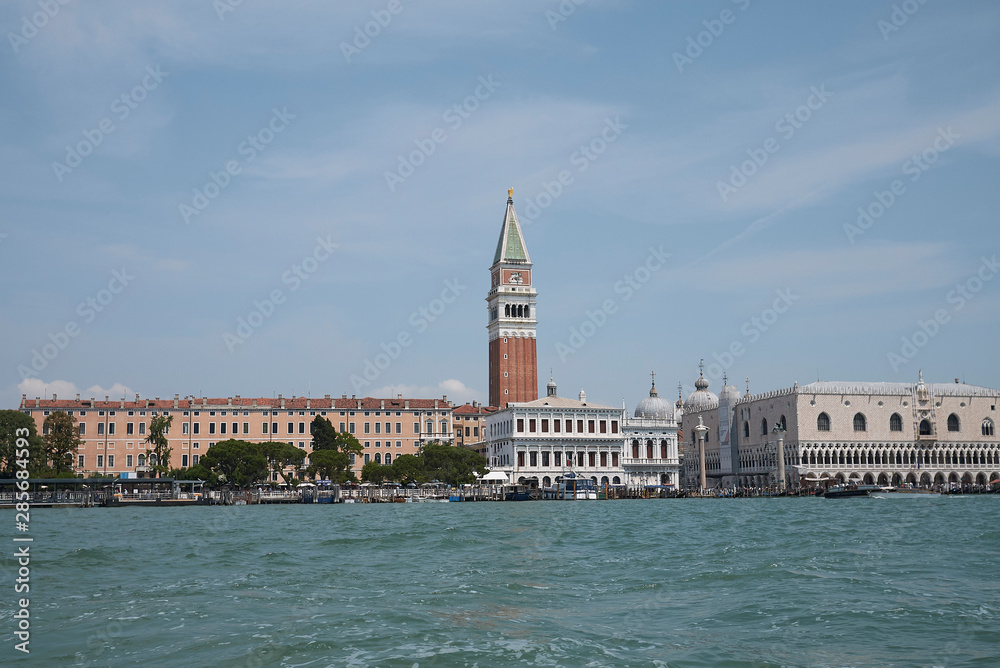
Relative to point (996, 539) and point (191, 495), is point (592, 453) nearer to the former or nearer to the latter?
point (191, 495)

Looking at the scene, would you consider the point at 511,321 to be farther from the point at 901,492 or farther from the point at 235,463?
the point at 901,492

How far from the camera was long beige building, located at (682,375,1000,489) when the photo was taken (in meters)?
91.5

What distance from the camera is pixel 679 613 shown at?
15.0 meters

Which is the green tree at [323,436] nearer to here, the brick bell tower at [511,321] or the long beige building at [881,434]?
the brick bell tower at [511,321]

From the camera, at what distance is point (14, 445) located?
68.8 meters

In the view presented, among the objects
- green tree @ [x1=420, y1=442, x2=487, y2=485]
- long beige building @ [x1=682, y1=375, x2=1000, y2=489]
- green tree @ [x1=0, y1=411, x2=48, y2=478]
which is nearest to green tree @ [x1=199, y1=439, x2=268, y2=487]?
green tree @ [x1=0, y1=411, x2=48, y2=478]

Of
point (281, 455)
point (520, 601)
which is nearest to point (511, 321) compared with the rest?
point (281, 455)

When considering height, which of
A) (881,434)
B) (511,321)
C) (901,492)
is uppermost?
(511,321)

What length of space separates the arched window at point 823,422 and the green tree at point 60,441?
208 feet

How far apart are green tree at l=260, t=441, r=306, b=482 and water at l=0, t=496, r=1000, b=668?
47.4 m

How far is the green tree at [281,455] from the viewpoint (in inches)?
3000

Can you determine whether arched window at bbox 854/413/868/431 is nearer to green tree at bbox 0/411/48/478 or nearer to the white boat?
the white boat

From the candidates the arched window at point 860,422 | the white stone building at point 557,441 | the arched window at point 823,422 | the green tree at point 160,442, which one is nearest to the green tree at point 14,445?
the green tree at point 160,442

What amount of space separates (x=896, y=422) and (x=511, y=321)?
37498 millimetres
